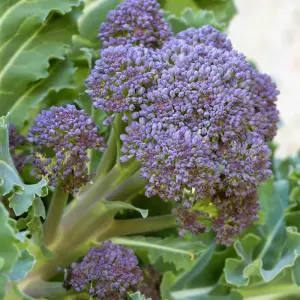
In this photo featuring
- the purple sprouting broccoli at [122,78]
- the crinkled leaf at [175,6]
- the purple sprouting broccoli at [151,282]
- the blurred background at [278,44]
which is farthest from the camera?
the blurred background at [278,44]

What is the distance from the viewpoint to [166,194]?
2.17 feet

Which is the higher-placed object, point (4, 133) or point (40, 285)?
point (4, 133)

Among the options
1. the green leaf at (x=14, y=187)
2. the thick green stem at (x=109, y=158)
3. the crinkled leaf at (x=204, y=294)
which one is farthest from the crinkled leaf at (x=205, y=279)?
the green leaf at (x=14, y=187)

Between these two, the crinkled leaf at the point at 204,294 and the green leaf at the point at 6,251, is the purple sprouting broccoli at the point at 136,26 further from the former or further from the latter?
the crinkled leaf at the point at 204,294

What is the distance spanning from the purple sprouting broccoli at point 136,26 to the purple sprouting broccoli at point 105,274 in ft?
1.01

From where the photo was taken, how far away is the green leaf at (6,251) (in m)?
0.57

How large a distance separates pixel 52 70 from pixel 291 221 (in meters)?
0.53

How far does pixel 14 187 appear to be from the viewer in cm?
65

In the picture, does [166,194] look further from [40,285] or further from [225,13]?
[225,13]

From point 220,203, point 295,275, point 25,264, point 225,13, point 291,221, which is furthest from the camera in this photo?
point 225,13

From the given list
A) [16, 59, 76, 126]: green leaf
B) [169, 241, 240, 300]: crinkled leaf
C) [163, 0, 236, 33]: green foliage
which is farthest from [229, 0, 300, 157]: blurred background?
[16, 59, 76, 126]: green leaf

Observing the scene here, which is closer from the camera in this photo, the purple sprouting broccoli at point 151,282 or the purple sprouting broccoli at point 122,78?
the purple sprouting broccoli at point 122,78

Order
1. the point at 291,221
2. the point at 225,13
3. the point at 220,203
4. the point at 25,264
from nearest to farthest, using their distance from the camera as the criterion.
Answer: the point at 25,264 → the point at 220,203 → the point at 291,221 → the point at 225,13

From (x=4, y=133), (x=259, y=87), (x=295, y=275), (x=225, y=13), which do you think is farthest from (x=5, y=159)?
(x=225, y=13)
